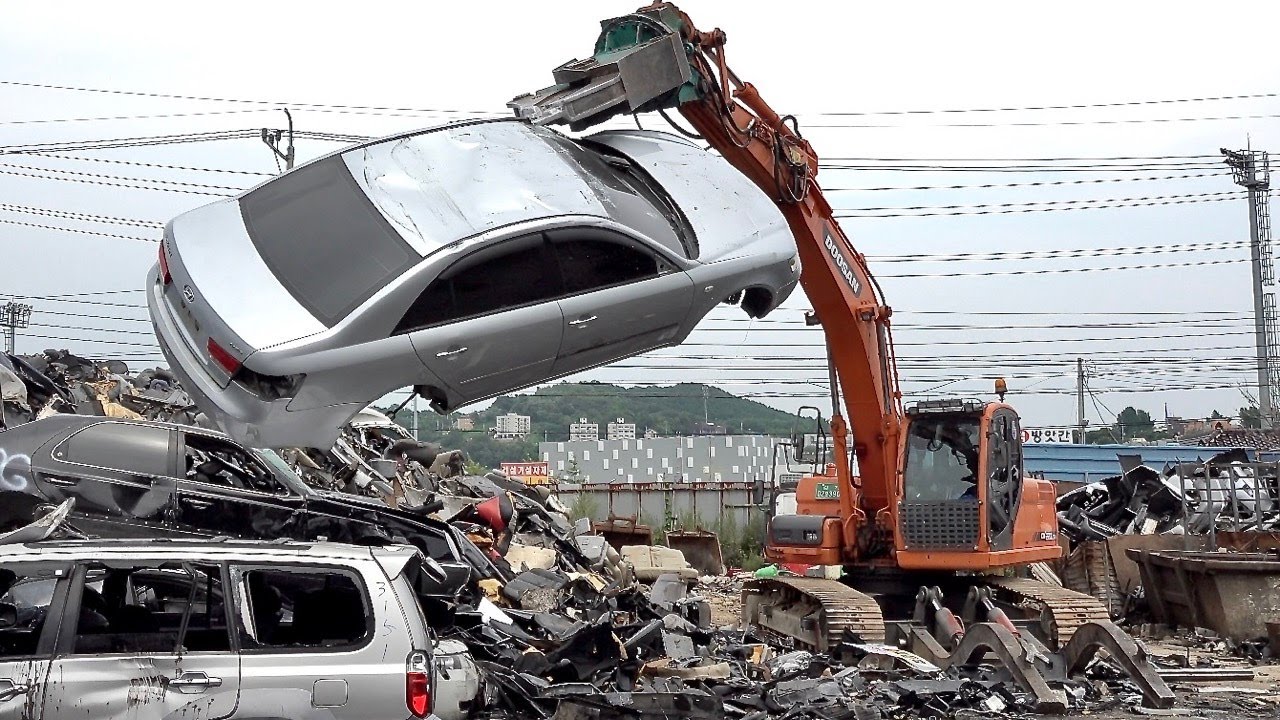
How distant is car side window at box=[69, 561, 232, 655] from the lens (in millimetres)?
5738

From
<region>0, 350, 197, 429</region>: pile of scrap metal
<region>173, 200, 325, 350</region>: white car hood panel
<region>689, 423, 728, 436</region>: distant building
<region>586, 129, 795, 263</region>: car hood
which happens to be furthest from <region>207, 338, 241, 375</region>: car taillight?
<region>689, 423, 728, 436</region>: distant building

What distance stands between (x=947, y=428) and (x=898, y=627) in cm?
195

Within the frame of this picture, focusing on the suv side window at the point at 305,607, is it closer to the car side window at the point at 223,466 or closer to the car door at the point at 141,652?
the car door at the point at 141,652

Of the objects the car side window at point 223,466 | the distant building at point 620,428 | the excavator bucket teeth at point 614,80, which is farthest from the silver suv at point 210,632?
the distant building at point 620,428

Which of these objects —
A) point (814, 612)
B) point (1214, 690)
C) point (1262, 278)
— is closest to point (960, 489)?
point (814, 612)

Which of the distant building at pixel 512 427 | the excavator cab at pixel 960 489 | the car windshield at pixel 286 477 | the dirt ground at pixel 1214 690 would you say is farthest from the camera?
the distant building at pixel 512 427

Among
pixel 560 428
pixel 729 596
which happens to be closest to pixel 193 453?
pixel 729 596

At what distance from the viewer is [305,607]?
604 cm

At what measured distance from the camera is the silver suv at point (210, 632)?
5574 mm

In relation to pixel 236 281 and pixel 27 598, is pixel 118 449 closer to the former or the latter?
pixel 236 281

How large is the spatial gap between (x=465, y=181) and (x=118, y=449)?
338 cm

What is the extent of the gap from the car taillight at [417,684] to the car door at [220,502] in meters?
4.05

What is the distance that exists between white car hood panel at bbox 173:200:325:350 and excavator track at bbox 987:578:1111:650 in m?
7.73

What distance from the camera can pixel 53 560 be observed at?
578 cm
